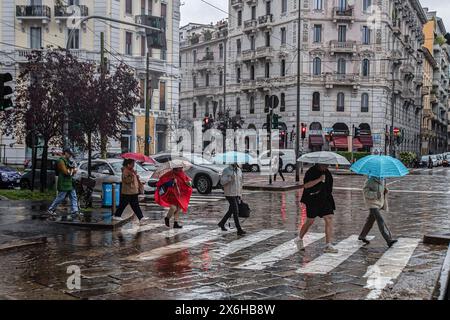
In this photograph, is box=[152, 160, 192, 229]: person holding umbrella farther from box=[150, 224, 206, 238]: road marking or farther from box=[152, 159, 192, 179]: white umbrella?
box=[150, 224, 206, 238]: road marking

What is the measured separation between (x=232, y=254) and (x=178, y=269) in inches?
58.5

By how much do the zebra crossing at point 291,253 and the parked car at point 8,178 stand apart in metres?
13.6

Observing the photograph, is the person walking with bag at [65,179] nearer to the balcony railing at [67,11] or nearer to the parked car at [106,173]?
the parked car at [106,173]

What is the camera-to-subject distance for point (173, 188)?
12.6 metres

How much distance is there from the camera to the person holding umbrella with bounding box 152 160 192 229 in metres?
12.5

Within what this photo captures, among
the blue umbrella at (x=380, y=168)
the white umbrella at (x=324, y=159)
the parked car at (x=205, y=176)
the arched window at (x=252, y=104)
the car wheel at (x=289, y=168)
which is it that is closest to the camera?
the white umbrella at (x=324, y=159)

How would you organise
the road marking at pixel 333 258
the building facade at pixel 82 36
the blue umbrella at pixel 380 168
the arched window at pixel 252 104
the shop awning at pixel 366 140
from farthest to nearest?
the arched window at pixel 252 104 < the shop awning at pixel 366 140 < the building facade at pixel 82 36 < the blue umbrella at pixel 380 168 < the road marking at pixel 333 258

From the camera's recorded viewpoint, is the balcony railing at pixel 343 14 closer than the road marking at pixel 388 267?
No

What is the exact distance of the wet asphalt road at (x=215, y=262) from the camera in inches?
284

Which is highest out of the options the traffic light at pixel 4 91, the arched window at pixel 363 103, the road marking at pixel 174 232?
the arched window at pixel 363 103

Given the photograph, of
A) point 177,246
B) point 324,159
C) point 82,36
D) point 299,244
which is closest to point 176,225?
point 177,246

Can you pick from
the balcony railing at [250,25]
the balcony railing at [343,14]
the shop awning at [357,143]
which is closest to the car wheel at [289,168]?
the shop awning at [357,143]

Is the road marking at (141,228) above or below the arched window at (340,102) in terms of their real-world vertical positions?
below

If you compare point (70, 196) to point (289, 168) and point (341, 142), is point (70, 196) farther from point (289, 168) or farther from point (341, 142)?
point (341, 142)
